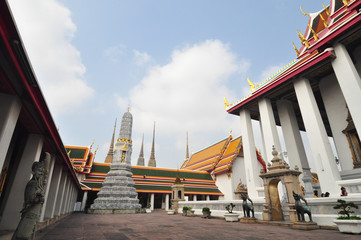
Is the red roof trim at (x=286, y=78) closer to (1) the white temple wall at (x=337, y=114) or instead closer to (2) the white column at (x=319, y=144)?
(2) the white column at (x=319, y=144)

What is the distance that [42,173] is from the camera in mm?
4523

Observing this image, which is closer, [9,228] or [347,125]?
[9,228]

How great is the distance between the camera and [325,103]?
13109mm

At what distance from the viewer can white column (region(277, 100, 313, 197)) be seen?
13625 millimetres

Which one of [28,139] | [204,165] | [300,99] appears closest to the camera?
[28,139]

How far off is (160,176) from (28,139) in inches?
828

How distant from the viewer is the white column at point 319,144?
9520 millimetres

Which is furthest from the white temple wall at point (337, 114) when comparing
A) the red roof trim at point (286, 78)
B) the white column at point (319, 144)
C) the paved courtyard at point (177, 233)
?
the paved courtyard at point (177, 233)

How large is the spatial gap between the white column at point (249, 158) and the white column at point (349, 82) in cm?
643

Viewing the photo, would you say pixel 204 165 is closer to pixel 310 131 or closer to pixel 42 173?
pixel 310 131

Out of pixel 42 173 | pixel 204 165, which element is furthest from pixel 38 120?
pixel 204 165

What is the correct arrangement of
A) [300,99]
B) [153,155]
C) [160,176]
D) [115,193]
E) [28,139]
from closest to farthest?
[28,139] → [300,99] → [115,193] → [160,176] → [153,155]

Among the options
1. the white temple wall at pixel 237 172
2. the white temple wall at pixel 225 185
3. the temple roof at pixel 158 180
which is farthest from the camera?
the white temple wall at pixel 237 172

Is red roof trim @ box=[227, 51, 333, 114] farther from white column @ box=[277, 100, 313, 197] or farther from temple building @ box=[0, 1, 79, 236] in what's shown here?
temple building @ box=[0, 1, 79, 236]
